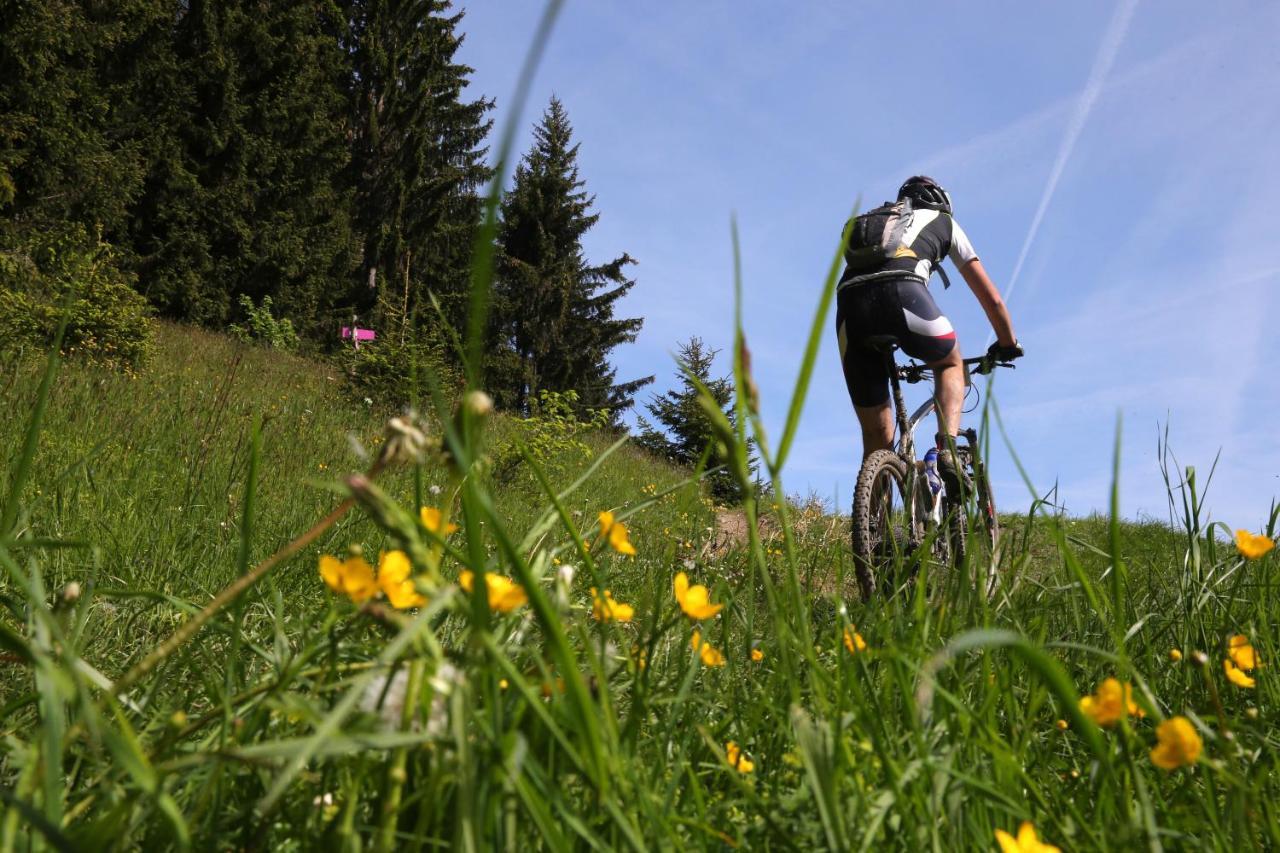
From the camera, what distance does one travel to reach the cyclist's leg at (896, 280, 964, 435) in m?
4.05

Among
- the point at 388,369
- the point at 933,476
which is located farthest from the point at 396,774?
the point at 388,369

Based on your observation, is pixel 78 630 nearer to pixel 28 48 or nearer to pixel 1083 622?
pixel 1083 622

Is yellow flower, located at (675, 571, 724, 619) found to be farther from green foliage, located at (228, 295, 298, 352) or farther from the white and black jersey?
green foliage, located at (228, 295, 298, 352)

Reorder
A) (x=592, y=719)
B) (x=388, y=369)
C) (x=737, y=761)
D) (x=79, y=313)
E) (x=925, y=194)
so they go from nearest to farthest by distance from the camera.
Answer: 1. (x=592, y=719)
2. (x=737, y=761)
3. (x=925, y=194)
4. (x=79, y=313)
5. (x=388, y=369)

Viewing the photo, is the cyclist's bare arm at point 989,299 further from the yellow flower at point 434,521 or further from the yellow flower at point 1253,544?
the yellow flower at point 434,521

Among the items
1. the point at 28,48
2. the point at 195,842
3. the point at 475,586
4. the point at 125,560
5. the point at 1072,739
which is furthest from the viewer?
the point at 28,48

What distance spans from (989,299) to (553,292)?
20410mm

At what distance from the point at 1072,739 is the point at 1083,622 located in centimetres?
56

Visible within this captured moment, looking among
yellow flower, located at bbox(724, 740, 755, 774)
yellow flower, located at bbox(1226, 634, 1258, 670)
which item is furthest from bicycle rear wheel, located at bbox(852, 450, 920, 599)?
yellow flower, located at bbox(724, 740, 755, 774)

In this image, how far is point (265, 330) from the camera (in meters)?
16.5

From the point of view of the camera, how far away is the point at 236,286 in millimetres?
18406

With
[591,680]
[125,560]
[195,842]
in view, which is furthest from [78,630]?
[125,560]

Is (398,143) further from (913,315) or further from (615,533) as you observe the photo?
(615,533)

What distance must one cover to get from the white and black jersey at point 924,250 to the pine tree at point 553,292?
62.7 feet
